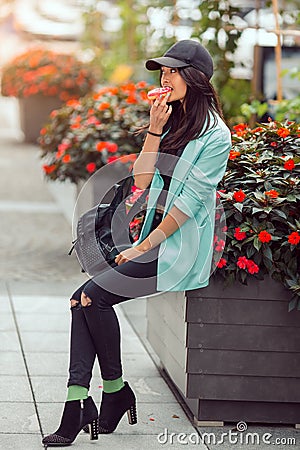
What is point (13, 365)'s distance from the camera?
496cm

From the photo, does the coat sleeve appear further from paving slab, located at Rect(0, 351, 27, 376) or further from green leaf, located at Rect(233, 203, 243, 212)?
paving slab, located at Rect(0, 351, 27, 376)

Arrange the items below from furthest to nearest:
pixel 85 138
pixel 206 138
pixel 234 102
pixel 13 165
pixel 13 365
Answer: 1. pixel 13 165
2. pixel 234 102
3. pixel 85 138
4. pixel 13 365
5. pixel 206 138

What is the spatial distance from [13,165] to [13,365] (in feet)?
28.7

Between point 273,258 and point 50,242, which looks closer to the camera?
point 273,258

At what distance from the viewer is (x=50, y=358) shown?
202 inches

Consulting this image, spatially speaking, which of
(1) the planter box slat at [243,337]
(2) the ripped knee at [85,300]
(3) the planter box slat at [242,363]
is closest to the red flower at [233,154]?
(1) the planter box slat at [243,337]

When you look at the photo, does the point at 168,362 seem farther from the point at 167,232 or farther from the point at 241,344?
the point at 167,232

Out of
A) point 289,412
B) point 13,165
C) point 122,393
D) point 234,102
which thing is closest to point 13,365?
point 122,393

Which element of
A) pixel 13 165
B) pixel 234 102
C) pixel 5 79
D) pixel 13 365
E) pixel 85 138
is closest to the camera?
pixel 13 365

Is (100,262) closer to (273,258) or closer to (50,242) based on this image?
(273,258)

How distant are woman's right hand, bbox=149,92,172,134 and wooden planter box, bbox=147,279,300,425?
0.73m

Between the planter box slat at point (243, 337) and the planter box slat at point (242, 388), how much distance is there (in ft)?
0.47

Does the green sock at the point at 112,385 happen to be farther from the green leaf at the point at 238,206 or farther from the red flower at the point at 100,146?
the red flower at the point at 100,146

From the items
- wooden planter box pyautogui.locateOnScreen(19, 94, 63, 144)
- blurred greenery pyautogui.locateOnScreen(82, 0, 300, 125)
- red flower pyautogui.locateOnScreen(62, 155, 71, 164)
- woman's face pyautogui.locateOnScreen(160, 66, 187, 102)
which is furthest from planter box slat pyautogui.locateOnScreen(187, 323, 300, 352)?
wooden planter box pyautogui.locateOnScreen(19, 94, 63, 144)
